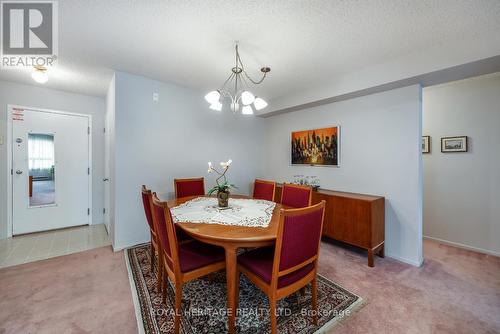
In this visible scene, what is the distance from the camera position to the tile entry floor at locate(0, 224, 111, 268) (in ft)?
8.66

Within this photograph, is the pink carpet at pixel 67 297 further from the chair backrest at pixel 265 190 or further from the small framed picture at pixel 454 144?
the small framed picture at pixel 454 144

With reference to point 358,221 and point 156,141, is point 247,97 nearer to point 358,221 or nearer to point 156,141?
point 156,141

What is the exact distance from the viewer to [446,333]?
153 centimetres

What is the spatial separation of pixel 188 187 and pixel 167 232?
1631 millimetres

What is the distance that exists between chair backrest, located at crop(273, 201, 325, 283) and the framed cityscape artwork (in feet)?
6.73

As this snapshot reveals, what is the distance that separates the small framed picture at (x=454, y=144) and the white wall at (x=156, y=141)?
333cm

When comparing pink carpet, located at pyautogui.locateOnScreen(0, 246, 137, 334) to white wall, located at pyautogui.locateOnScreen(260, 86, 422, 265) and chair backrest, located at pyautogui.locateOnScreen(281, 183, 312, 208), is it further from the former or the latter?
white wall, located at pyautogui.locateOnScreen(260, 86, 422, 265)

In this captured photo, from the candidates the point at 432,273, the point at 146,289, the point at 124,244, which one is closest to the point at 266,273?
the point at 146,289

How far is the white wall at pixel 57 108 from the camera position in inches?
125

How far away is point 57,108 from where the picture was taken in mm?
3562

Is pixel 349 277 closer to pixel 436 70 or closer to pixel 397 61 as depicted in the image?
pixel 436 70

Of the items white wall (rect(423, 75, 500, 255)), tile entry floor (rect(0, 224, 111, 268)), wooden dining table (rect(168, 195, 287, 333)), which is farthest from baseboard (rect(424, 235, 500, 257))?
tile entry floor (rect(0, 224, 111, 268))

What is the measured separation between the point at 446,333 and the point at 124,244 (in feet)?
11.2

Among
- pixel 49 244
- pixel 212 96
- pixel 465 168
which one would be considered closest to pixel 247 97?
pixel 212 96
